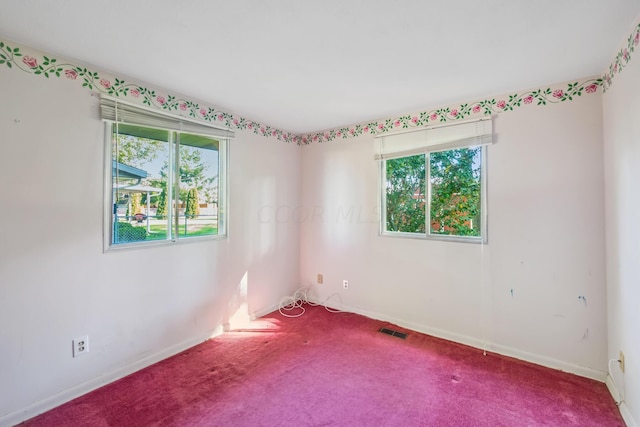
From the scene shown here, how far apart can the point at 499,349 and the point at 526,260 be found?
32.0 inches

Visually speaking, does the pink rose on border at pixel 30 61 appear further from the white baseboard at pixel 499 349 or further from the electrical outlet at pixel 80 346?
the white baseboard at pixel 499 349

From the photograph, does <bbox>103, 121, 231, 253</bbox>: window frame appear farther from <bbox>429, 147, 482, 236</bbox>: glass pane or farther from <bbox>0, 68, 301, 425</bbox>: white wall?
<bbox>429, 147, 482, 236</bbox>: glass pane

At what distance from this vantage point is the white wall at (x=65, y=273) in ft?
5.34

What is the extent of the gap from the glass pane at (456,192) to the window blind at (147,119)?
2182 mm

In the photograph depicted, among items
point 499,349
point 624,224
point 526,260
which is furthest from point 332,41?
point 499,349

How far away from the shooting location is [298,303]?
3.60 metres

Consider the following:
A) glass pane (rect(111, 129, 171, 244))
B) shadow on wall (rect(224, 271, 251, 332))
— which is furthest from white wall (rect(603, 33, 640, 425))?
glass pane (rect(111, 129, 171, 244))

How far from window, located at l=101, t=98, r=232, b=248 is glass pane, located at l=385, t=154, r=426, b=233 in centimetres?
177

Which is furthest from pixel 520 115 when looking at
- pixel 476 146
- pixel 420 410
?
pixel 420 410

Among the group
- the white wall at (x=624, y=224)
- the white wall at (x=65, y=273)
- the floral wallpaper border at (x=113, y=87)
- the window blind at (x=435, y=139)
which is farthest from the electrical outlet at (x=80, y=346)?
the white wall at (x=624, y=224)

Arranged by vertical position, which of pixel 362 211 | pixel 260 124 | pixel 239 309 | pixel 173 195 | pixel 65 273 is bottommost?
pixel 239 309

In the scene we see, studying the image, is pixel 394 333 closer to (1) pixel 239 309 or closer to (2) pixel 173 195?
(1) pixel 239 309

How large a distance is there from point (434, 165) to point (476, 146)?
16.0 inches

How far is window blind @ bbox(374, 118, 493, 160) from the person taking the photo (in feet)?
7.97
